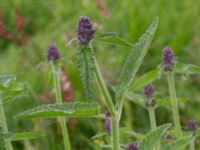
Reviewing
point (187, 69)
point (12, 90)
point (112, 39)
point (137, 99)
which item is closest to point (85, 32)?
point (112, 39)

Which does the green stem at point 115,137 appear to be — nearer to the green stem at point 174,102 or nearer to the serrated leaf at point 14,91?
the serrated leaf at point 14,91

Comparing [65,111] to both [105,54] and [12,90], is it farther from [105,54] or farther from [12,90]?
[105,54]

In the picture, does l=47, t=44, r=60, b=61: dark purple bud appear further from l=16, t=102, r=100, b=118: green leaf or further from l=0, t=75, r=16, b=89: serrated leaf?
l=16, t=102, r=100, b=118: green leaf

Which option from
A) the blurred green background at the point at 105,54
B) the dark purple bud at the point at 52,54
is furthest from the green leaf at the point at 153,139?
the blurred green background at the point at 105,54

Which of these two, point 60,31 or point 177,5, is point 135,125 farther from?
point 177,5

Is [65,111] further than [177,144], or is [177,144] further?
[177,144]

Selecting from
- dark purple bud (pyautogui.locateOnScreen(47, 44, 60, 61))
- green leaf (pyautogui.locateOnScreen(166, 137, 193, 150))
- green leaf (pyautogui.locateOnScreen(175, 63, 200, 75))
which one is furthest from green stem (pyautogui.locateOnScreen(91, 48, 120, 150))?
dark purple bud (pyautogui.locateOnScreen(47, 44, 60, 61))

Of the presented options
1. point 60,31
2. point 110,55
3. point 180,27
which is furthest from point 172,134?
point 60,31
